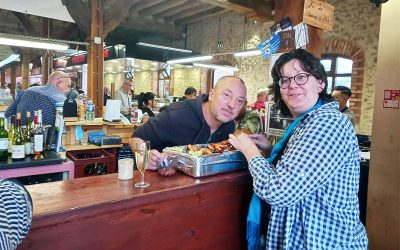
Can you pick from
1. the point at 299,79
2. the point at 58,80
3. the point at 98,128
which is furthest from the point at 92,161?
the point at 299,79

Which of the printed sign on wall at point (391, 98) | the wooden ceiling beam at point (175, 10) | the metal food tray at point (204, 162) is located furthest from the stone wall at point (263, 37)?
the metal food tray at point (204, 162)

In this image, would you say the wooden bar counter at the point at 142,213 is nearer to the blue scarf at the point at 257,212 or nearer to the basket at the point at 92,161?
the blue scarf at the point at 257,212

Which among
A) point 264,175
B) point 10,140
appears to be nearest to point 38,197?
point 264,175

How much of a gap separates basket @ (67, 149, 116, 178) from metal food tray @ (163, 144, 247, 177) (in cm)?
284

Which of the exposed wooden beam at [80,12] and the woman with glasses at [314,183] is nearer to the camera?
the woman with glasses at [314,183]

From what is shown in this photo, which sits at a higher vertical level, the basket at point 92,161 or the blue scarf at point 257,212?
the blue scarf at point 257,212

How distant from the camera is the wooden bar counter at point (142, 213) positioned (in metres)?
1.08

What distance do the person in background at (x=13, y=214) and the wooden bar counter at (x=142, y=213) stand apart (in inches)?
13.3

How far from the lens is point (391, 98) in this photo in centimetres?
313

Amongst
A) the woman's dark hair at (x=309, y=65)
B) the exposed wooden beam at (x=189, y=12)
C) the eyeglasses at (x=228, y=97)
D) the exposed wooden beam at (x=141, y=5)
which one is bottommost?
the eyeglasses at (x=228, y=97)

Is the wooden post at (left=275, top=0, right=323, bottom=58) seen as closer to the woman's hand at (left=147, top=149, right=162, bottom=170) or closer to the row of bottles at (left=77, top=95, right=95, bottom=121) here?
the woman's hand at (left=147, top=149, right=162, bottom=170)

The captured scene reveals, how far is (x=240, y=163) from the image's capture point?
1738 millimetres

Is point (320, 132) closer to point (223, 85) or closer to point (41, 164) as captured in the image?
point (223, 85)

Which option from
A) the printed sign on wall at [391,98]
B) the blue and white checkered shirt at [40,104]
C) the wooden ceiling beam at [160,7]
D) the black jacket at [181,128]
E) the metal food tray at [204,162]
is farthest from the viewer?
the wooden ceiling beam at [160,7]
